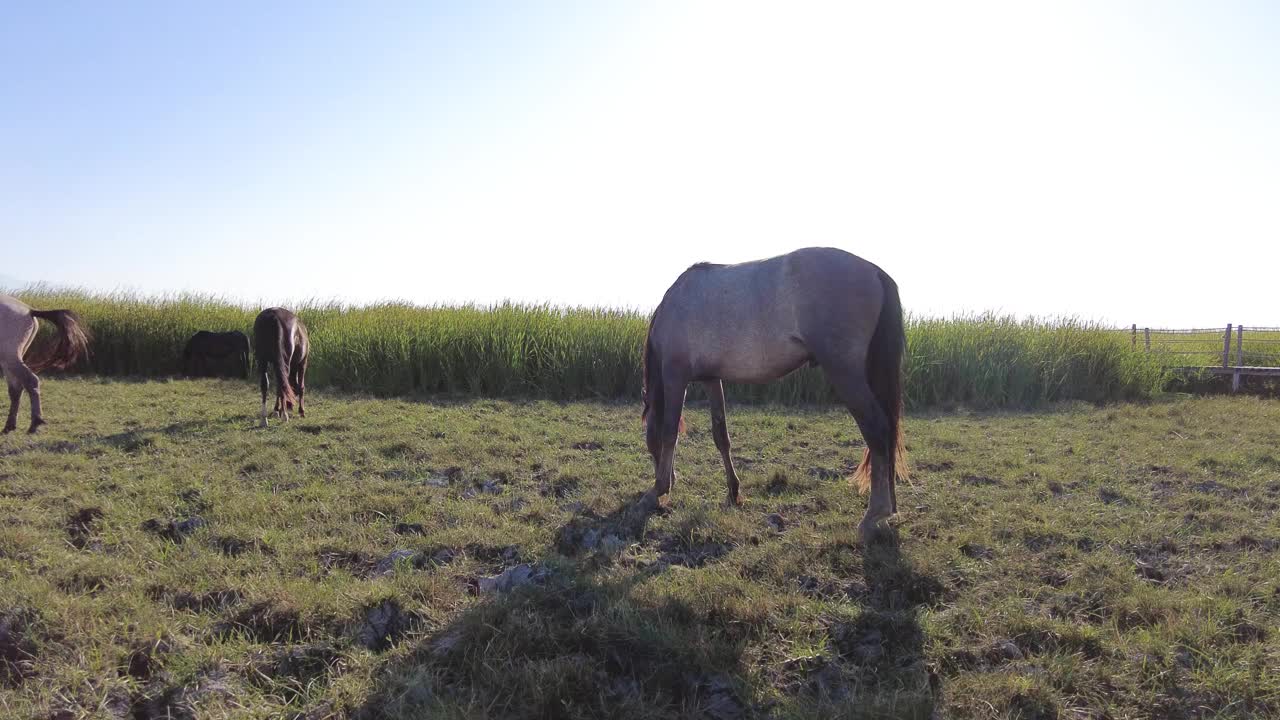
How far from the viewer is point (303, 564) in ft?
10.8

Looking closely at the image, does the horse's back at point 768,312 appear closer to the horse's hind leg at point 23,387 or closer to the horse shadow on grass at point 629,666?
the horse shadow on grass at point 629,666

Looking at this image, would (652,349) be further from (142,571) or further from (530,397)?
(530,397)

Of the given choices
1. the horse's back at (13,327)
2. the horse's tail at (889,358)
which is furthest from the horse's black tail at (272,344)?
the horse's tail at (889,358)

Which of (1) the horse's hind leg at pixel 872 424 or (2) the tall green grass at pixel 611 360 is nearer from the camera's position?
(1) the horse's hind leg at pixel 872 424

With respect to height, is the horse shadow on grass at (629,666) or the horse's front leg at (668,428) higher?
the horse's front leg at (668,428)

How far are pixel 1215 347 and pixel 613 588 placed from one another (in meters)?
23.4

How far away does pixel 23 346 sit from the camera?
23.8ft

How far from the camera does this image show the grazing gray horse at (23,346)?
273 inches

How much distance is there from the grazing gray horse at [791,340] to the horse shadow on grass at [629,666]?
1.22 m

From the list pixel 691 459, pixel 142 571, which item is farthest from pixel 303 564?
pixel 691 459

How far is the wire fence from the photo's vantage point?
13876mm

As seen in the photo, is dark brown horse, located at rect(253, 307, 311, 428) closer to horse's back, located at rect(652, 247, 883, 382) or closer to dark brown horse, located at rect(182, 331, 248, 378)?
dark brown horse, located at rect(182, 331, 248, 378)

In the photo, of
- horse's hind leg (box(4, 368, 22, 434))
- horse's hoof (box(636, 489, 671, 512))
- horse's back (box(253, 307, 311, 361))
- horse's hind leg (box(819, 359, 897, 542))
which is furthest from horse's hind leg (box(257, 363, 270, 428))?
horse's hind leg (box(819, 359, 897, 542))

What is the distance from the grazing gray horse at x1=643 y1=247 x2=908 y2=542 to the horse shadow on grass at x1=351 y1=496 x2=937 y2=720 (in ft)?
4.00
